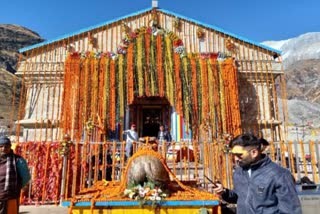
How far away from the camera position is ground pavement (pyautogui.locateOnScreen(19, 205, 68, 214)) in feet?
22.2

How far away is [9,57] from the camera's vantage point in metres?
60.5

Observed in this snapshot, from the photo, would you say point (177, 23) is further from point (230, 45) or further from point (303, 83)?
point (303, 83)

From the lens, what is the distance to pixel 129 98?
1238cm

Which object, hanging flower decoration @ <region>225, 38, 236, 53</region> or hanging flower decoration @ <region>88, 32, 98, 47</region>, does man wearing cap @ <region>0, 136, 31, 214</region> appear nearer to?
hanging flower decoration @ <region>88, 32, 98, 47</region>

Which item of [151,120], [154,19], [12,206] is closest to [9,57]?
[154,19]

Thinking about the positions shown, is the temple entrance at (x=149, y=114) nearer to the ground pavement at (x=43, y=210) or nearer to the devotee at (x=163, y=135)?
the devotee at (x=163, y=135)

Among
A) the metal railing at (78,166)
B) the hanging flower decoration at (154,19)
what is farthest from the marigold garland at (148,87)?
the metal railing at (78,166)

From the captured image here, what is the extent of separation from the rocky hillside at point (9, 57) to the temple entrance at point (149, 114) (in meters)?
24.6

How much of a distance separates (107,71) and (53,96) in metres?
2.91

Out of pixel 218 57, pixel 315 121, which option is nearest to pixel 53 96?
pixel 218 57

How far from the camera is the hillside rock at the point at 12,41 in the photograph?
59.3m

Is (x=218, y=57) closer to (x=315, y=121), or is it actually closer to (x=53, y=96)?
(x=53, y=96)

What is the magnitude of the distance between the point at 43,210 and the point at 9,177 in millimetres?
3067

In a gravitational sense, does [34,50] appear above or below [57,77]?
above
